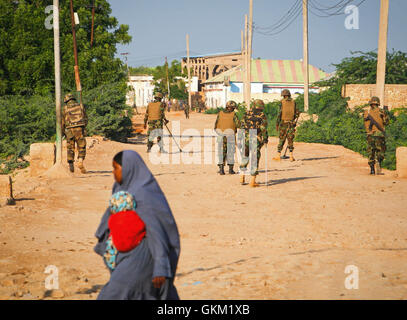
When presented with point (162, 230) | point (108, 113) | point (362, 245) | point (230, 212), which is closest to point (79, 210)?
point (230, 212)

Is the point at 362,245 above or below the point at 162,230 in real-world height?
below

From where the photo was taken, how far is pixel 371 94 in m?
25.7

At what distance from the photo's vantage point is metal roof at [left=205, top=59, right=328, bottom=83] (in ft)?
232

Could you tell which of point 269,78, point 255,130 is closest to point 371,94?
point 255,130

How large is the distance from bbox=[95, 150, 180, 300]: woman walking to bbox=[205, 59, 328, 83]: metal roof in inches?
2626

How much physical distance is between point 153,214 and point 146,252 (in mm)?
264

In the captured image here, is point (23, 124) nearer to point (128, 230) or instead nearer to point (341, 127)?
point (341, 127)

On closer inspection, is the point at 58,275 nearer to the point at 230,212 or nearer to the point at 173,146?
the point at 230,212

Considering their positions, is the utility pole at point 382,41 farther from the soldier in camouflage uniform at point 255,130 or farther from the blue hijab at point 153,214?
the blue hijab at point 153,214

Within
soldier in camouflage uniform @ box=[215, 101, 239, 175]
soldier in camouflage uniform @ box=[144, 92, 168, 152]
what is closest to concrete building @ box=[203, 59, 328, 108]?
soldier in camouflage uniform @ box=[144, 92, 168, 152]

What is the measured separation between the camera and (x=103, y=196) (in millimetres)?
11633

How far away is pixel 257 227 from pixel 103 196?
4.00m
